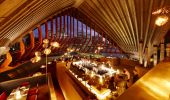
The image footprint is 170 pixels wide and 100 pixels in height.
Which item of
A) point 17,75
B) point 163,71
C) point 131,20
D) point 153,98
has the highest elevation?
point 131,20

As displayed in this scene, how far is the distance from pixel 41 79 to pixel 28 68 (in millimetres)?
6386

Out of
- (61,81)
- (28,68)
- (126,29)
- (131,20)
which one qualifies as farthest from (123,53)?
(61,81)

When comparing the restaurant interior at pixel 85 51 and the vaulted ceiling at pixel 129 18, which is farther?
the vaulted ceiling at pixel 129 18

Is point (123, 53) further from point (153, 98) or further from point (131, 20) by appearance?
point (153, 98)

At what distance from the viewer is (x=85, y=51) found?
34312mm

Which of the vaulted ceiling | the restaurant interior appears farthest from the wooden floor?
the vaulted ceiling

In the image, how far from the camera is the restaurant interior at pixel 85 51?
5664 millimetres

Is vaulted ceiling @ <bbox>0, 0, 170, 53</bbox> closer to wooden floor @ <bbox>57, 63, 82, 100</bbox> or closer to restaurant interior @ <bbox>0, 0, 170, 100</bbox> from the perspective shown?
restaurant interior @ <bbox>0, 0, 170, 100</bbox>

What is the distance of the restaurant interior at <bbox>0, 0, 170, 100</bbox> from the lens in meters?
5.66

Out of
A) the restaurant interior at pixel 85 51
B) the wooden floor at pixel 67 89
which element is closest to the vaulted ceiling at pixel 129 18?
the restaurant interior at pixel 85 51

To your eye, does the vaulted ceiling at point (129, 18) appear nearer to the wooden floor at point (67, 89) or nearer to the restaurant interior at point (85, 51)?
the restaurant interior at point (85, 51)

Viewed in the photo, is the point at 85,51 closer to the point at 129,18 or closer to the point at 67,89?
the point at 129,18

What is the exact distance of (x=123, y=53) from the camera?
28.3 meters

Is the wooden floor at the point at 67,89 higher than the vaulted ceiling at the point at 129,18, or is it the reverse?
the vaulted ceiling at the point at 129,18
